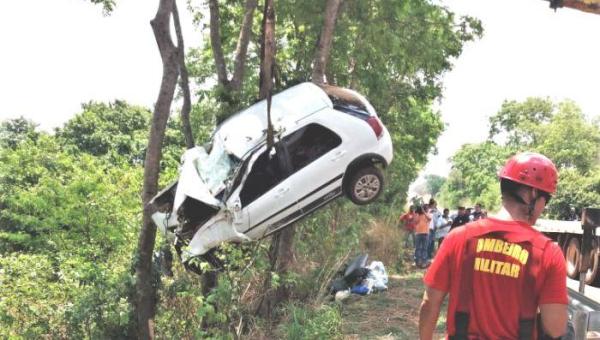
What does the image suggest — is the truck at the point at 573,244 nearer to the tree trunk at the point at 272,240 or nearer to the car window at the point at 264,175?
the tree trunk at the point at 272,240

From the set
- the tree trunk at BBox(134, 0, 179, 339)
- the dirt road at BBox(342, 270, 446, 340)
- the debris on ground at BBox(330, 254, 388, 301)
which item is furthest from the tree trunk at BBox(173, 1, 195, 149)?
the debris on ground at BBox(330, 254, 388, 301)

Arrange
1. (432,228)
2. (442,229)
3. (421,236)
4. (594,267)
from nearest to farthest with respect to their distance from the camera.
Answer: (594,267), (421,236), (432,228), (442,229)

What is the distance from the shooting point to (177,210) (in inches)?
277

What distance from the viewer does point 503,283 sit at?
88.4 inches

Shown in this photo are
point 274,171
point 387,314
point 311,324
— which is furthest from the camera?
point 387,314

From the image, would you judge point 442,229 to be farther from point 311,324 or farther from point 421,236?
point 311,324

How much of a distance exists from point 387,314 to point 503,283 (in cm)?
714

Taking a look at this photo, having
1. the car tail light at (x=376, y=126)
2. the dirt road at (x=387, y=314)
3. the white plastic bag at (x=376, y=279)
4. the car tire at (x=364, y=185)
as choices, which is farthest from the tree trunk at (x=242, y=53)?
the white plastic bag at (x=376, y=279)

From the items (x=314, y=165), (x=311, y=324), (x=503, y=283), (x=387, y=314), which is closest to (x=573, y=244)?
(x=387, y=314)

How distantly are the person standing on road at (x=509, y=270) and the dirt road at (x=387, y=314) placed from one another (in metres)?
5.61

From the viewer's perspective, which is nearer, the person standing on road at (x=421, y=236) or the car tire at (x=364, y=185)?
the car tire at (x=364, y=185)

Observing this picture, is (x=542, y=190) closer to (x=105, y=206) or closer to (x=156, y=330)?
(x=156, y=330)

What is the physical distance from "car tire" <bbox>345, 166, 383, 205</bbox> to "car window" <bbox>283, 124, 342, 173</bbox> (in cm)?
53

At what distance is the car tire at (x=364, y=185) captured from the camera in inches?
300
